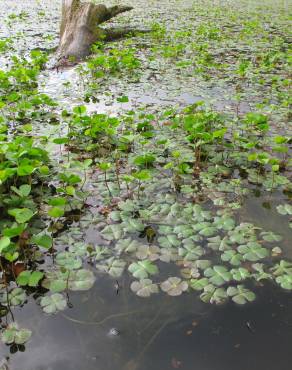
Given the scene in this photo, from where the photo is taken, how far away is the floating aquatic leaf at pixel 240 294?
6.52 feet

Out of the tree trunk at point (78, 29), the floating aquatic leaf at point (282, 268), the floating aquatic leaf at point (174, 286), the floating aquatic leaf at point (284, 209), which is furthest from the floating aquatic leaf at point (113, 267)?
the tree trunk at point (78, 29)

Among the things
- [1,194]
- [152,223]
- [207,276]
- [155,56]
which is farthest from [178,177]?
[155,56]

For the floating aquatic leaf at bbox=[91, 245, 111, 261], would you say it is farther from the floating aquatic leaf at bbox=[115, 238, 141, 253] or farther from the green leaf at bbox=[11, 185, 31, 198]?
the green leaf at bbox=[11, 185, 31, 198]

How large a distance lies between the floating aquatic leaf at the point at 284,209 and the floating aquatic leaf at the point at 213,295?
3.04 feet

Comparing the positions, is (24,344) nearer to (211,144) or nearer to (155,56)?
(211,144)

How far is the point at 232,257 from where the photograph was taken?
2248 millimetres

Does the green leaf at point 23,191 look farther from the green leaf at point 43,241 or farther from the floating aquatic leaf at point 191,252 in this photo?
the floating aquatic leaf at point 191,252

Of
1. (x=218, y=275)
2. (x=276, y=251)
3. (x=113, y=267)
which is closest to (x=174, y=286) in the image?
(x=218, y=275)

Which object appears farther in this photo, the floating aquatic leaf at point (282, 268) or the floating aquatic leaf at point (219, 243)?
the floating aquatic leaf at point (219, 243)

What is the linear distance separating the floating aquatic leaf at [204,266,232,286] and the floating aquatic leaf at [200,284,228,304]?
0.04 meters

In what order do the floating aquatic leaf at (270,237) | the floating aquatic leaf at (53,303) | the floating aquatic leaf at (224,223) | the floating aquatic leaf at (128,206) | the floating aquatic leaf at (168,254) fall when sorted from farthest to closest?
1. the floating aquatic leaf at (128,206)
2. the floating aquatic leaf at (224,223)
3. the floating aquatic leaf at (270,237)
4. the floating aquatic leaf at (168,254)
5. the floating aquatic leaf at (53,303)

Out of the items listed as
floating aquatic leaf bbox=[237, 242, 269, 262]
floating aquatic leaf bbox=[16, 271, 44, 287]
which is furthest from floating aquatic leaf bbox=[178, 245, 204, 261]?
floating aquatic leaf bbox=[16, 271, 44, 287]

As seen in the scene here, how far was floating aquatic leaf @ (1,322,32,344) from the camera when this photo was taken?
175 cm

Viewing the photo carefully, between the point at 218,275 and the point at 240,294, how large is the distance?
0.52ft
